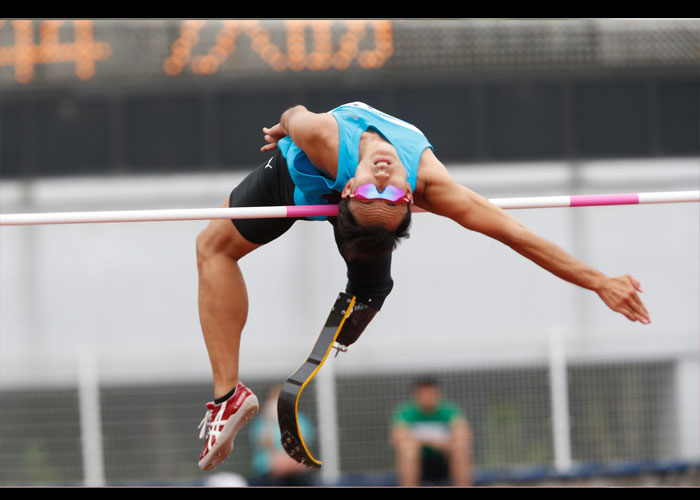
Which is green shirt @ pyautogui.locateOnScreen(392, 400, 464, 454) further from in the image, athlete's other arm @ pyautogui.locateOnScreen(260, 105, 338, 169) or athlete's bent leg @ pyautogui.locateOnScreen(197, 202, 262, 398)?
athlete's other arm @ pyautogui.locateOnScreen(260, 105, 338, 169)

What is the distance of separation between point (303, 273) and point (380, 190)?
4.46 m

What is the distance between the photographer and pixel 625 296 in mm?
3029

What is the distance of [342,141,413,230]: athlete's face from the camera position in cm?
304

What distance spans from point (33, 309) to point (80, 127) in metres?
1.45

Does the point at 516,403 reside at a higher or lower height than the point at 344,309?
lower

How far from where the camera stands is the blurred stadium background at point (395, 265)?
22.6 ft

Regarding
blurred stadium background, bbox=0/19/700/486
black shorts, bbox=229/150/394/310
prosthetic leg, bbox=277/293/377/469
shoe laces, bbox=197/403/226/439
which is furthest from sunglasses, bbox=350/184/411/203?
blurred stadium background, bbox=0/19/700/486

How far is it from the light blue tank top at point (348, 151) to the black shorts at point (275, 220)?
7 cm

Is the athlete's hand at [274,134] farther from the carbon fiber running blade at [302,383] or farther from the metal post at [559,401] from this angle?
the metal post at [559,401]

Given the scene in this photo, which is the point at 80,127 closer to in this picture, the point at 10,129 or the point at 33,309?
the point at 10,129

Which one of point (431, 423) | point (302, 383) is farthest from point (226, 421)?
point (431, 423)

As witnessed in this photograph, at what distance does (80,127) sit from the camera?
7.41 metres
